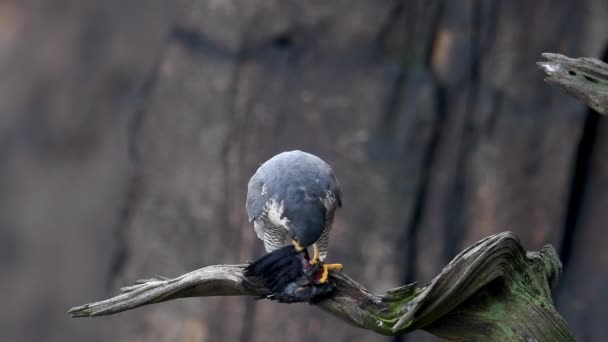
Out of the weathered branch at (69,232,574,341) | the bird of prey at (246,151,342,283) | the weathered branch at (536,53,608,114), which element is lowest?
the weathered branch at (69,232,574,341)

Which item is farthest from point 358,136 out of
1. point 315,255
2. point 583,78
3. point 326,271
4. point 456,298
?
point 456,298

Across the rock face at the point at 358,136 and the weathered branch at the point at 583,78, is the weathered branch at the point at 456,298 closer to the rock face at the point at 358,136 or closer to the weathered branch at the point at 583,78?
the weathered branch at the point at 583,78

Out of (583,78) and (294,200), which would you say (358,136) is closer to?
(294,200)

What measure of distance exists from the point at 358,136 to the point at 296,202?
311cm

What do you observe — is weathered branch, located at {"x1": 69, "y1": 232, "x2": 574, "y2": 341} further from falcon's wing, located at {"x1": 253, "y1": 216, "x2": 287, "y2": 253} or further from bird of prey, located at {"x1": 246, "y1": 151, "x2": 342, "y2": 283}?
falcon's wing, located at {"x1": 253, "y1": 216, "x2": 287, "y2": 253}

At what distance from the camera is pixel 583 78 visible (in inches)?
150

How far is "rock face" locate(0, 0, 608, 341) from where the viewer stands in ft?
23.2

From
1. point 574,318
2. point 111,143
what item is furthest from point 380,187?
point 111,143

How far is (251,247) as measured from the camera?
748 cm

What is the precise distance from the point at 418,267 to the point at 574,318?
3.75 feet

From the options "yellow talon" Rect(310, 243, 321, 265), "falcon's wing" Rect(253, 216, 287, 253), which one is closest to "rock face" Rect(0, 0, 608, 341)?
"falcon's wing" Rect(253, 216, 287, 253)

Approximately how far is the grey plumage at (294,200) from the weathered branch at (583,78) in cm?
103

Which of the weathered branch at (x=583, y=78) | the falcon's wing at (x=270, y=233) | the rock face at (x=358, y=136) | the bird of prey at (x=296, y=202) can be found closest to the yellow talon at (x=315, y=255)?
the bird of prey at (x=296, y=202)

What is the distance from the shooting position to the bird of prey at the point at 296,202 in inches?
159
